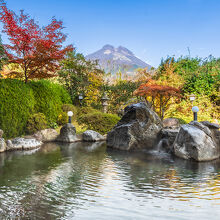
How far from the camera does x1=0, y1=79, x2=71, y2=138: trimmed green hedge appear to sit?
901 centimetres

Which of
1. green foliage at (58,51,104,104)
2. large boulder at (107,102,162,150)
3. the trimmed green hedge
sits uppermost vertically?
green foliage at (58,51,104,104)

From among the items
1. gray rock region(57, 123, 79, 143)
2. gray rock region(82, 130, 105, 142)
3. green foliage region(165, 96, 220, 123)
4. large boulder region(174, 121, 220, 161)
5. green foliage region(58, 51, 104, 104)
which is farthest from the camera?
green foliage region(58, 51, 104, 104)

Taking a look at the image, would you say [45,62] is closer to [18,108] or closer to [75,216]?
[18,108]

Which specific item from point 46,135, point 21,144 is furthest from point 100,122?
point 21,144

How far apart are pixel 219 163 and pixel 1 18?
1028 cm

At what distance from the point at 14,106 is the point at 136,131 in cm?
487

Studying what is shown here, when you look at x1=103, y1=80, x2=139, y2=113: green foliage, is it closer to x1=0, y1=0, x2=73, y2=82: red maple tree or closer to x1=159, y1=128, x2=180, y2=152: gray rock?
x1=0, y1=0, x2=73, y2=82: red maple tree

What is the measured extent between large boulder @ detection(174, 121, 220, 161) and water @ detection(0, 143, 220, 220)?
12.6 inches

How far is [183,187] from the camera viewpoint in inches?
169

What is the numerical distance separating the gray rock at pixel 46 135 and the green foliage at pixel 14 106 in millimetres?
762

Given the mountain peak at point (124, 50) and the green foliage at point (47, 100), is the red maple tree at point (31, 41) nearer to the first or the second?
the green foliage at point (47, 100)

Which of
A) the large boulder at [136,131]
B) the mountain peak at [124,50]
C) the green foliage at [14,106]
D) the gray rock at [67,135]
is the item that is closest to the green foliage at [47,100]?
the green foliage at [14,106]

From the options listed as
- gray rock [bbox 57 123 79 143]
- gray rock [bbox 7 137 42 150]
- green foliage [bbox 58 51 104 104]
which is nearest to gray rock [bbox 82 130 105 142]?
gray rock [bbox 57 123 79 143]

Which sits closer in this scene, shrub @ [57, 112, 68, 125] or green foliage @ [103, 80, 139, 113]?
shrub @ [57, 112, 68, 125]
